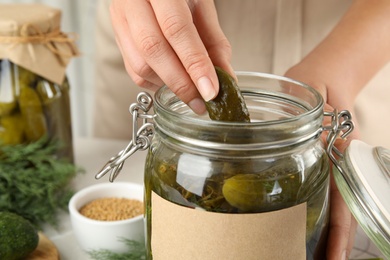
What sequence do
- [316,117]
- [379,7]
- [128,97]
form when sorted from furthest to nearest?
[128,97] → [379,7] → [316,117]

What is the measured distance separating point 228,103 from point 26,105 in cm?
53

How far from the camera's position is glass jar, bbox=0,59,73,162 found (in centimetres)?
101

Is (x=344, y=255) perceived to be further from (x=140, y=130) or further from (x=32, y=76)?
(x=32, y=76)

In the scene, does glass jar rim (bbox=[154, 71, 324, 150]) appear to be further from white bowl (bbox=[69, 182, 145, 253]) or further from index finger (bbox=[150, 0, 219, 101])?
white bowl (bbox=[69, 182, 145, 253])

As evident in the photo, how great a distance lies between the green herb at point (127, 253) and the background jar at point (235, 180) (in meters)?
0.19

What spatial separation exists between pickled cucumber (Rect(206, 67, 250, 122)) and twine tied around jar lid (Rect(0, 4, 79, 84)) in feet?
1.68

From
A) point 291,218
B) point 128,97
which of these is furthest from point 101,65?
point 291,218

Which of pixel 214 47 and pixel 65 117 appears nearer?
pixel 214 47

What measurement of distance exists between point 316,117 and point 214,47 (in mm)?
168

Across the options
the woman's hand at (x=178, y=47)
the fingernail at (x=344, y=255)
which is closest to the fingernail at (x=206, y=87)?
the woman's hand at (x=178, y=47)

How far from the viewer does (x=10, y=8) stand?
3.57 ft

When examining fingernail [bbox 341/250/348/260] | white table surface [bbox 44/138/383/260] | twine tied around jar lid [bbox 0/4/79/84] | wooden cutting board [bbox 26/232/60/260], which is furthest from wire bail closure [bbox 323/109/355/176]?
twine tied around jar lid [bbox 0/4/79/84]

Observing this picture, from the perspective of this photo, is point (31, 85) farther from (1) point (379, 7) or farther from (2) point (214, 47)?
(1) point (379, 7)

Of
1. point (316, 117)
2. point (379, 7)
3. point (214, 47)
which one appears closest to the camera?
point (316, 117)
